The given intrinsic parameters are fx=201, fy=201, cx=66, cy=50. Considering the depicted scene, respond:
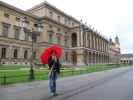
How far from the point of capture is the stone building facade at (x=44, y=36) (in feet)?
151

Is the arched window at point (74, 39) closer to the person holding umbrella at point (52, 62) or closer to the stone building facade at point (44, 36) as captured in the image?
the stone building facade at point (44, 36)

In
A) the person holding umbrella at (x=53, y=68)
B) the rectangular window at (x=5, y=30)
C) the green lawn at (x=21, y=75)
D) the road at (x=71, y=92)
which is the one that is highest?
the rectangular window at (x=5, y=30)

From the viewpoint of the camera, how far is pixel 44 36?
56.4 metres

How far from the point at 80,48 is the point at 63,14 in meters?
13.4

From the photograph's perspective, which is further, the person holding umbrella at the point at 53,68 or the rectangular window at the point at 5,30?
the rectangular window at the point at 5,30

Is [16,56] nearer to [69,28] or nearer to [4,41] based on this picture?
[4,41]

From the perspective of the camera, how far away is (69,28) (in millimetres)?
71625

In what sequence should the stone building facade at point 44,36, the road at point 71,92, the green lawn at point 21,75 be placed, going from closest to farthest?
the road at point 71,92 < the green lawn at point 21,75 < the stone building facade at point 44,36

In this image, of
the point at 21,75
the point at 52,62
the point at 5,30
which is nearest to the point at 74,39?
the point at 5,30

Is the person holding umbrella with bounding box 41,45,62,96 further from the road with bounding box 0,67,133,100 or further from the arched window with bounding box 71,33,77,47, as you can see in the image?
the arched window with bounding box 71,33,77,47

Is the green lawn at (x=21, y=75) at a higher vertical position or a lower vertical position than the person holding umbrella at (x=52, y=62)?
lower

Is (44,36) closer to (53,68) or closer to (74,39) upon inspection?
(74,39)

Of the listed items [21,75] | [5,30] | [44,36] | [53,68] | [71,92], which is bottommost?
[71,92]

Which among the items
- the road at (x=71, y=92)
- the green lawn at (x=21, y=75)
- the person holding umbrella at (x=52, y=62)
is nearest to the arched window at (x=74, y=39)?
the green lawn at (x=21, y=75)
